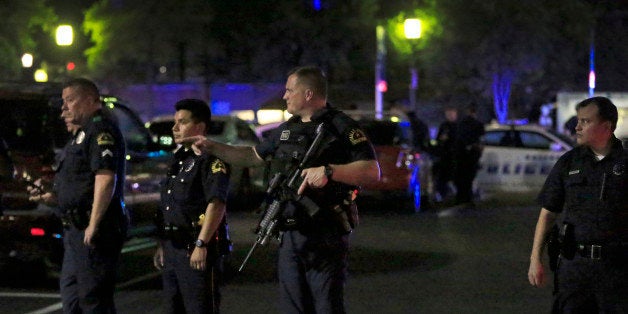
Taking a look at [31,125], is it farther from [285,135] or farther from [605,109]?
[605,109]

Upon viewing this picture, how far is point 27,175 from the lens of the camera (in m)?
9.59

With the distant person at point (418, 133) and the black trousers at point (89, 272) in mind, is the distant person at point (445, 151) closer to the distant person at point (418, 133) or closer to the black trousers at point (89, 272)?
the distant person at point (418, 133)

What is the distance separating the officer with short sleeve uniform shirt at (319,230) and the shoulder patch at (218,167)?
1.30ft

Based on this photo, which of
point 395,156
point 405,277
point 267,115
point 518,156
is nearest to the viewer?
point 405,277

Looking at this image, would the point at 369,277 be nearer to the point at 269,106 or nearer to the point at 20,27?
the point at 20,27

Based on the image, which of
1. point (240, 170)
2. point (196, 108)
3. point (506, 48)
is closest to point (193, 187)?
point (196, 108)

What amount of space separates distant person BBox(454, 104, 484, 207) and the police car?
Answer: 9.09 ft

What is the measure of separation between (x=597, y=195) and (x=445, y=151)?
14.2 m

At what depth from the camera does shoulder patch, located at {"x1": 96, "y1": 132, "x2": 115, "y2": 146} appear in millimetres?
6695

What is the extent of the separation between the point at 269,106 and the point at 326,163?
3829 cm

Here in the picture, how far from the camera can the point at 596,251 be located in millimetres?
5770

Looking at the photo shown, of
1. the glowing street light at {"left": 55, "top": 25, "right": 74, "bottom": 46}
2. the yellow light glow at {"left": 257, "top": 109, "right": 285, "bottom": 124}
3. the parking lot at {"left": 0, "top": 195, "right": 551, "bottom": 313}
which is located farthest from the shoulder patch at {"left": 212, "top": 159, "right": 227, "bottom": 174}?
the yellow light glow at {"left": 257, "top": 109, "right": 285, "bottom": 124}

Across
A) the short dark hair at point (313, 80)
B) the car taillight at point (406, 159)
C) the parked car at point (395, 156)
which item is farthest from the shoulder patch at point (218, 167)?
the car taillight at point (406, 159)

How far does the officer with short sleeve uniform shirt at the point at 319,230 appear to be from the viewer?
593 centimetres
